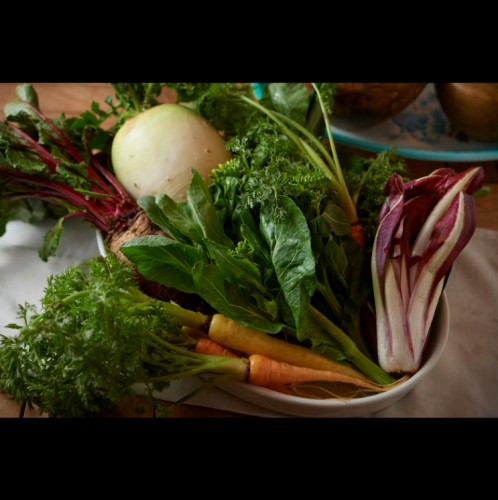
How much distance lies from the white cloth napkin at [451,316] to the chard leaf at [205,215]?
272 mm

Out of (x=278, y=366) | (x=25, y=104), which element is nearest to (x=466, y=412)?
(x=278, y=366)

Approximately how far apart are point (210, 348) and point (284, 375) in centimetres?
14

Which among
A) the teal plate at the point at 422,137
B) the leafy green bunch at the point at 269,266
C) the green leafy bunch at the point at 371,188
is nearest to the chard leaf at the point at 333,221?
the leafy green bunch at the point at 269,266

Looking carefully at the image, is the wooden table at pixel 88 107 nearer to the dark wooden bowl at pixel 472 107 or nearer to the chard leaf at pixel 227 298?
the dark wooden bowl at pixel 472 107

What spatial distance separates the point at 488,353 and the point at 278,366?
→ 0.47 metres

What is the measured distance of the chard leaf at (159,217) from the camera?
937mm

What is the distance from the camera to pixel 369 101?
138 centimetres

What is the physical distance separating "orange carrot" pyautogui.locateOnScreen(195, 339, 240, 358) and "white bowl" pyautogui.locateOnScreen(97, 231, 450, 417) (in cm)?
6

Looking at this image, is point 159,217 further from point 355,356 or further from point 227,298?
point 355,356

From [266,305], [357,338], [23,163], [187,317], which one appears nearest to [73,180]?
[23,163]

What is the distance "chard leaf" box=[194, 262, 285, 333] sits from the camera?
823 millimetres

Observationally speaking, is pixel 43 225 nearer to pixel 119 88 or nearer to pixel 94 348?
pixel 119 88

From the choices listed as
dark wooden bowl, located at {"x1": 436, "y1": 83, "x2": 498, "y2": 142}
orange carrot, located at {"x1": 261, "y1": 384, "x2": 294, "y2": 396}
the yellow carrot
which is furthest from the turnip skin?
dark wooden bowl, located at {"x1": 436, "y1": 83, "x2": 498, "y2": 142}

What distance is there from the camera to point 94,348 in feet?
2.19
